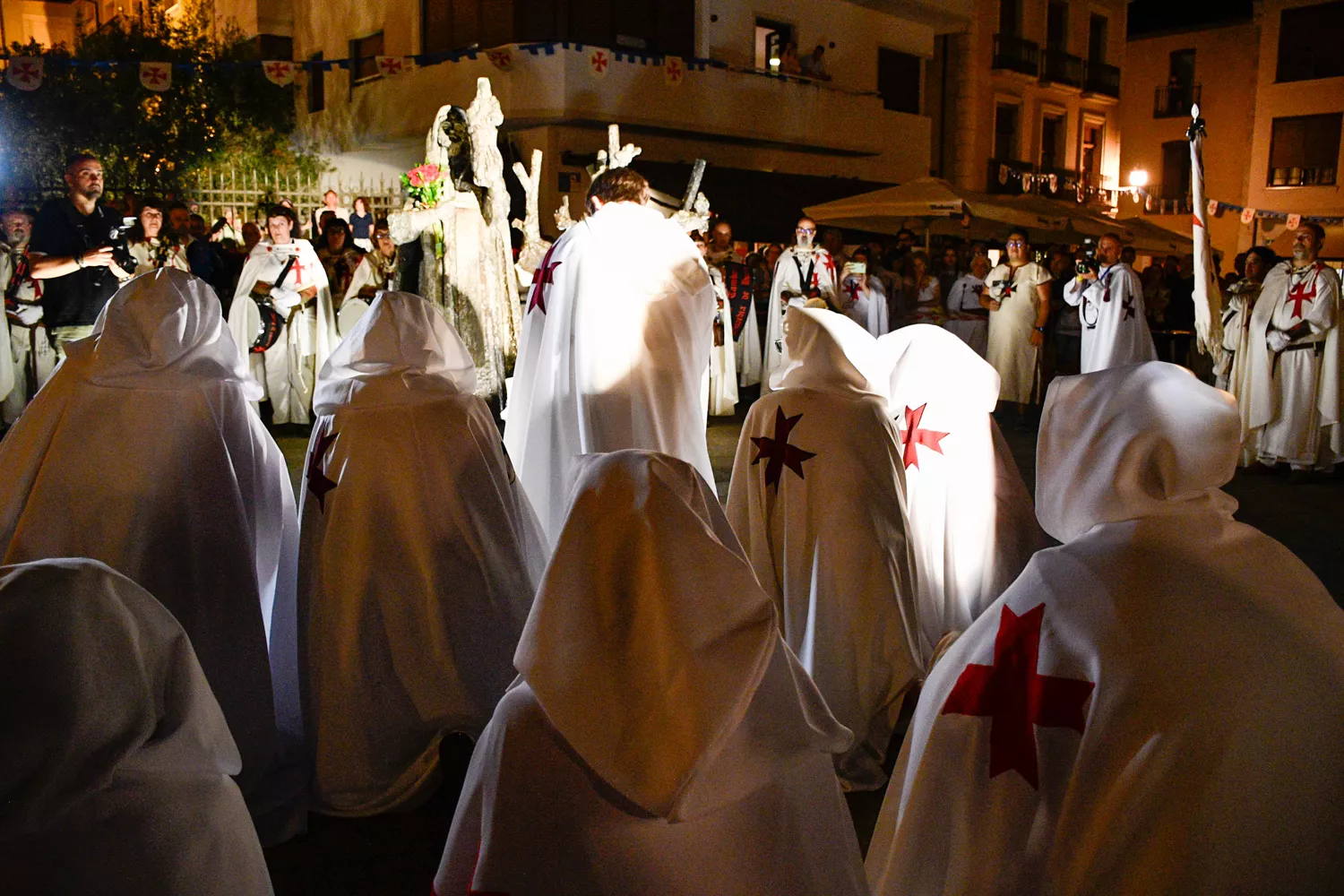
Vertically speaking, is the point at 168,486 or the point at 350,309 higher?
the point at 350,309

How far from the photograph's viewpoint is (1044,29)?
35312 mm

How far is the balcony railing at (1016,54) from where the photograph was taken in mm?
33531

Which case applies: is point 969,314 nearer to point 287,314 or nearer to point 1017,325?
point 1017,325

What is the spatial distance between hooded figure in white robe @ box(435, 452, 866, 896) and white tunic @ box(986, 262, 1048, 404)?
43.8 ft

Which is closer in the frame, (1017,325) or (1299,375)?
(1299,375)

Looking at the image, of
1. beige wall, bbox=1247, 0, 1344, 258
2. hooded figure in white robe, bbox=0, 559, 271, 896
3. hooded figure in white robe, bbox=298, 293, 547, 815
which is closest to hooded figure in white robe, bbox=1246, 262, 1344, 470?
hooded figure in white robe, bbox=298, 293, 547, 815

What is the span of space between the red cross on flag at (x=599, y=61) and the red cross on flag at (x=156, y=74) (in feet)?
26.8

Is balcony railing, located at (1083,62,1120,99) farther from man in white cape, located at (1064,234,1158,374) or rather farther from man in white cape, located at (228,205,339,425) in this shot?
man in white cape, located at (228,205,339,425)

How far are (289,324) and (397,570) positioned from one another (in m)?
8.99

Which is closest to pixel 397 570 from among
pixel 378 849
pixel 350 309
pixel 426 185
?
pixel 378 849

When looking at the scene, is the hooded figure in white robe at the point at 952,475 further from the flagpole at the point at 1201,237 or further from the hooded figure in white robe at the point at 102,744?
the hooded figure in white robe at the point at 102,744

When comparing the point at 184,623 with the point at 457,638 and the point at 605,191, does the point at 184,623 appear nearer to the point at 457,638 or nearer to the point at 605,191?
the point at 457,638

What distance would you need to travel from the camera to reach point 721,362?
48.1ft

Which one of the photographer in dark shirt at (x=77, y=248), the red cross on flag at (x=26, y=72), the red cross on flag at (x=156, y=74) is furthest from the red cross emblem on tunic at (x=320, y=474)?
the red cross on flag at (x=156, y=74)
